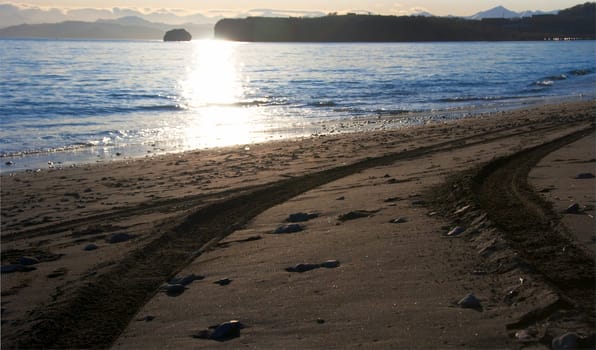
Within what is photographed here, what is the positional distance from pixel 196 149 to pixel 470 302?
10.1 meters

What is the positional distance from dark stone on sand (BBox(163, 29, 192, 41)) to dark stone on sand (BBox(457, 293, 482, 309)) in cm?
18844

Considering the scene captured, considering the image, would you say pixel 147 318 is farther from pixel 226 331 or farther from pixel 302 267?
pixel 302 267

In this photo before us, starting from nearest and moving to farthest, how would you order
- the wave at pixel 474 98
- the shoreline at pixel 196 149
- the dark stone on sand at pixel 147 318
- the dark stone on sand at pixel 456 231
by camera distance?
the dark stone on sand at pixel 147 318, the dark stone on sand at pixel 456 231, the shoreline at pixel 196 149, the wave at pixel 474 98

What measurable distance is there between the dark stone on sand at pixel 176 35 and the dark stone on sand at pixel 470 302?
188438mm

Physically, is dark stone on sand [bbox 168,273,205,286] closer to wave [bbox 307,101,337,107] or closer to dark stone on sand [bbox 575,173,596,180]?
dark stone on sand [bbox 575,173,596,180]

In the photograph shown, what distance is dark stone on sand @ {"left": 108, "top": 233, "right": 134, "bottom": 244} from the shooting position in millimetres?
6031

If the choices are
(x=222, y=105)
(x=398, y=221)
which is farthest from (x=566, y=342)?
(x=222, y=105)

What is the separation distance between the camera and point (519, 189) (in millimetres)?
6539

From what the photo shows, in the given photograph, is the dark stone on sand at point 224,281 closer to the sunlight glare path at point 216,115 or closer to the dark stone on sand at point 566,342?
the dark stone on sand at point 566,342

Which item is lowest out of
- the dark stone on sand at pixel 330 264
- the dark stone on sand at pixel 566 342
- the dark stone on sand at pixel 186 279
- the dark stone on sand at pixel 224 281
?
the dark stone on sand at pixel 186 279

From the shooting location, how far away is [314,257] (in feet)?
16.1

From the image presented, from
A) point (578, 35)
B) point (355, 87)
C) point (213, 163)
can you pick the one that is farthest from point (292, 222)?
point (578, 35)

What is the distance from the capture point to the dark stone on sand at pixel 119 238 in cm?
603

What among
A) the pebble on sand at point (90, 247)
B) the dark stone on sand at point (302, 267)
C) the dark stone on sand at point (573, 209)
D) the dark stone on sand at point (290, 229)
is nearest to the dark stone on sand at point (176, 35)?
the pebble on sand at point (90, 247)
